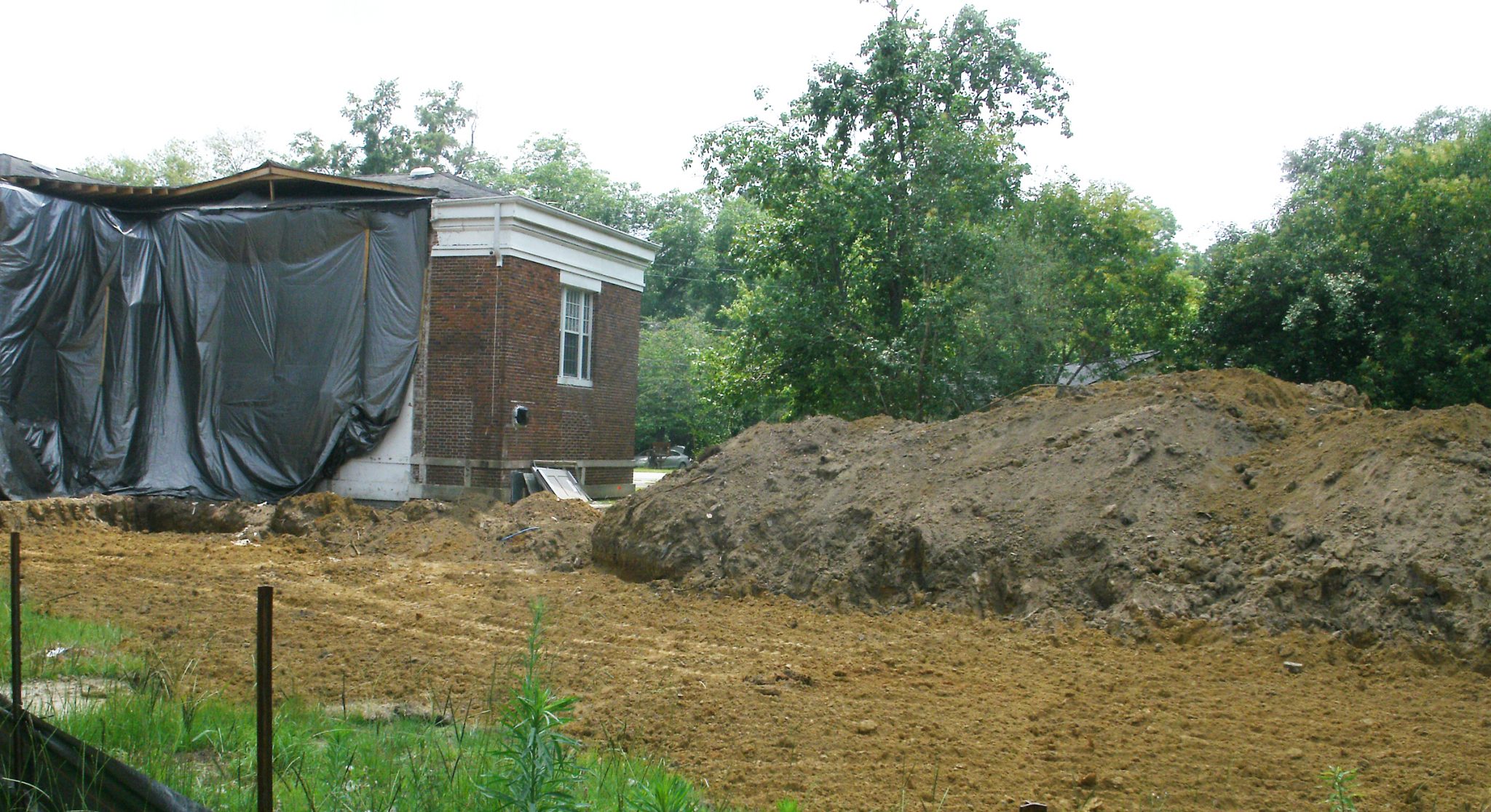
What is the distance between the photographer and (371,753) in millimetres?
4711

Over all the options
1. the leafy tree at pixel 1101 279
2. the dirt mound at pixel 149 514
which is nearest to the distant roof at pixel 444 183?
the dirt mound at pixel 149 514

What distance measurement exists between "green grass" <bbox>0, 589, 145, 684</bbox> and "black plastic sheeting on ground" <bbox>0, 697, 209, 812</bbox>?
2422 millimetres

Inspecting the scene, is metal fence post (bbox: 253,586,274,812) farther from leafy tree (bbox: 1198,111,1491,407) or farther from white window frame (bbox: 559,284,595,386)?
leafy tree (bbox: 1198,111,1491,407)

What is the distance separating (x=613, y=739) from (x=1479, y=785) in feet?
13.3

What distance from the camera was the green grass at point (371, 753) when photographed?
3.23m

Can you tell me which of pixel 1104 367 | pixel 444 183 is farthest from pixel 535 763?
pixel 1104 367

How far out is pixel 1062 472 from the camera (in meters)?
10.6

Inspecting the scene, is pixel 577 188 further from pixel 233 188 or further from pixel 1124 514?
pixel 1124 514

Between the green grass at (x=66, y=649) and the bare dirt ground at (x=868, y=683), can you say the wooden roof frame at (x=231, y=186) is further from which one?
the green grass at (x=66, y=649)

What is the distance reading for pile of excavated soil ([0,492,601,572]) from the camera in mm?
13648

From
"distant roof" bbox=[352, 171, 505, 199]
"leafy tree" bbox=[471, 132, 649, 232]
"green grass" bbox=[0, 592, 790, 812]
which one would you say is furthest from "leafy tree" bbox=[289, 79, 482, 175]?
"green grass" bbox=[0, 592, 790, 812]

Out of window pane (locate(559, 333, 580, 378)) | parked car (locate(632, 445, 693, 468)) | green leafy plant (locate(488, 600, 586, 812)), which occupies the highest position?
window pane (locate(559, 333, 580, 378))

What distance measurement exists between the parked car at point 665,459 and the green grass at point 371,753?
131 ft

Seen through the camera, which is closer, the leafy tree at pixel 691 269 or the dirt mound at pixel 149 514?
the dirt mound at pixel 149 514
